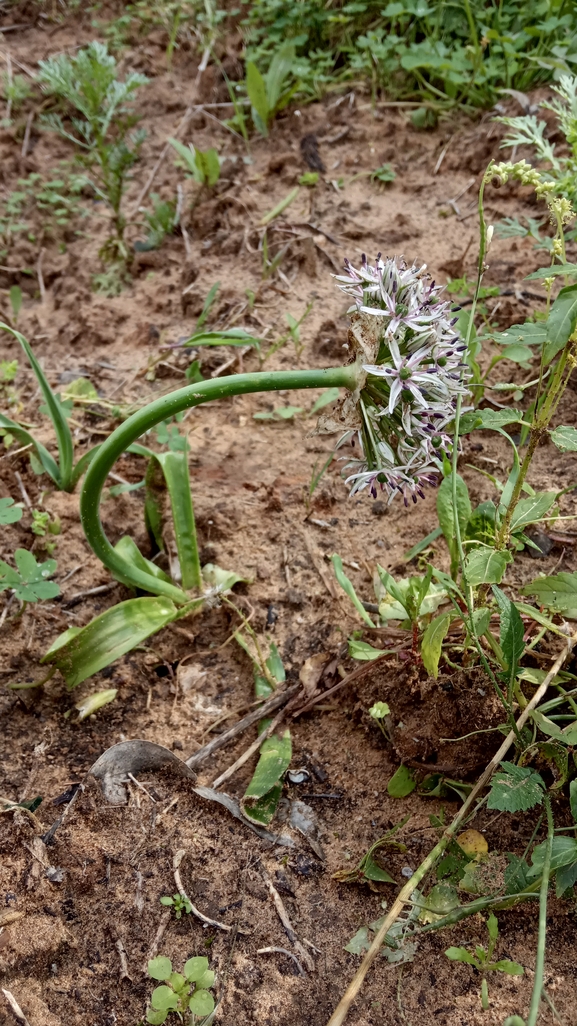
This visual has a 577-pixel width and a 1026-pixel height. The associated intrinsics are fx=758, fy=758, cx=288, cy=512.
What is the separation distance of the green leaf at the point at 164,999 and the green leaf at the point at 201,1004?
31 millimetres

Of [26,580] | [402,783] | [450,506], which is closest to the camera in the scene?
[402,783]

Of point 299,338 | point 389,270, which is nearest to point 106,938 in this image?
point 389,270

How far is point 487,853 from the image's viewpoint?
5.19 ft

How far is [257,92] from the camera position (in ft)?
13.0

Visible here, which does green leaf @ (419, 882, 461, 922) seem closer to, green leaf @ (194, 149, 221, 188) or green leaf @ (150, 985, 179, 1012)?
green leaf @ (150, 985, 179, 1012)

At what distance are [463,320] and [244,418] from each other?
0.88 metres

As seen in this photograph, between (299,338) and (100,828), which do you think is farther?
(299,338)

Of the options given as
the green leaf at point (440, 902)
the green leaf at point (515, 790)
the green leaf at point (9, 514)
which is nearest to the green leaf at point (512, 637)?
the green leaf at point (515, 790)

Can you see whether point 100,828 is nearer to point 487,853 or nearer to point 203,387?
point 487,853

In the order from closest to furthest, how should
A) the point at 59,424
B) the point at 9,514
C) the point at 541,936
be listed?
the point at 541,936 < the point at 9,514 < the point at 59,424

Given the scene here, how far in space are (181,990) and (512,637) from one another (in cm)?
94

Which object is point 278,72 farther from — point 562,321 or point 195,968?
point 195,968

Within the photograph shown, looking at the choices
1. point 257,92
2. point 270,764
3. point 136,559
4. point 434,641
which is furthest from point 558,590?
point 257,92

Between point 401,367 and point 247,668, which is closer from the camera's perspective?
point 401,367
